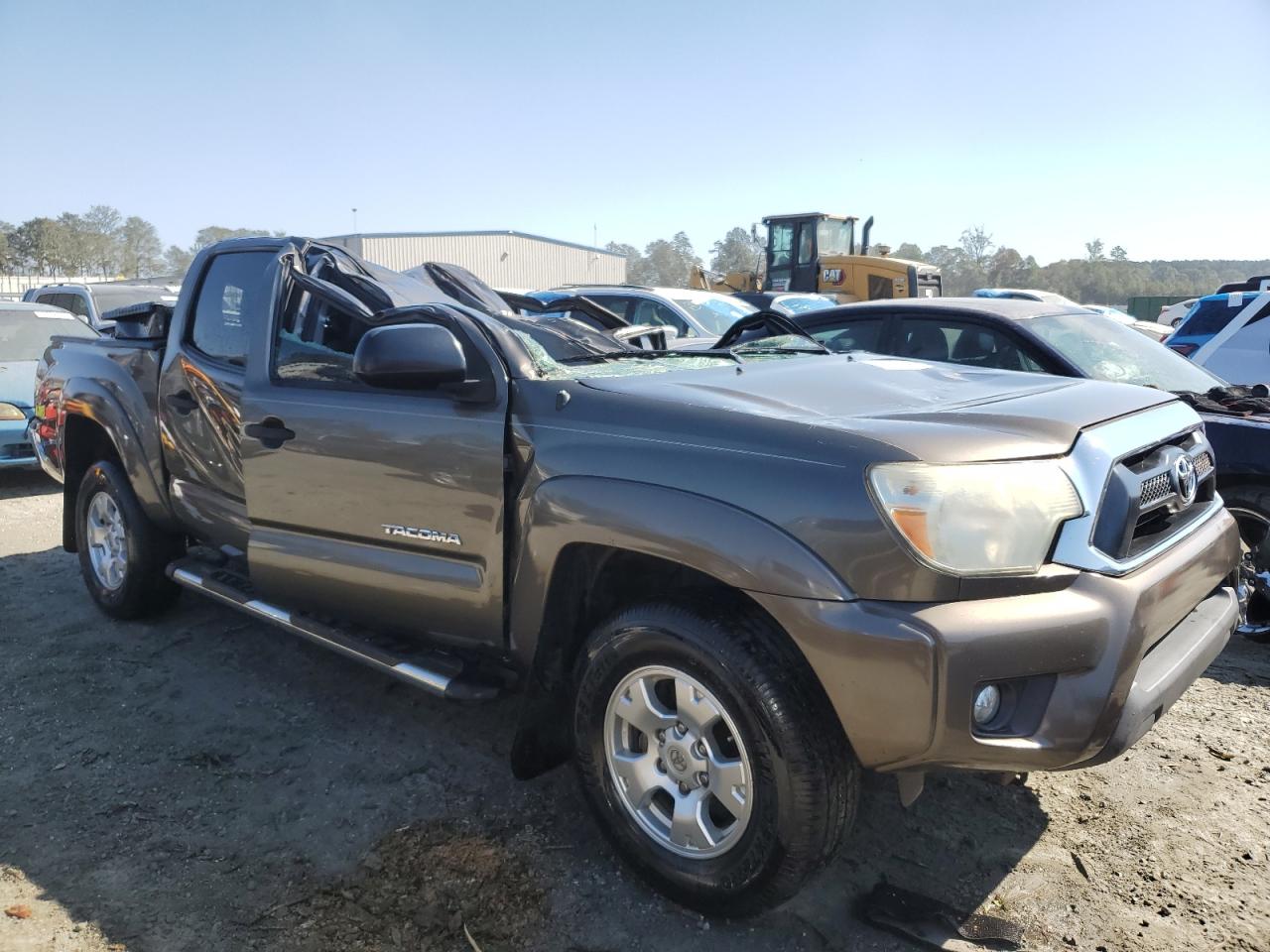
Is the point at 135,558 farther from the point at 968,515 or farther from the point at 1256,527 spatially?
the point at 1256,527

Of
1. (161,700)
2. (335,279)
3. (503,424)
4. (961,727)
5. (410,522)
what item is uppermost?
(335,279)

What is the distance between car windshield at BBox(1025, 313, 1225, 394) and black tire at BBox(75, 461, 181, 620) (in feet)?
16.5

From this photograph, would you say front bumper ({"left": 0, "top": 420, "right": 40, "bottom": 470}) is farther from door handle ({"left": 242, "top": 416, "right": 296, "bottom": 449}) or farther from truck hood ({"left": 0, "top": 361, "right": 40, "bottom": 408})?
door handle ({"left": 242, "top": 416, "right": 296, "bottom": 449})

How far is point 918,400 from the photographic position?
9.13 ft

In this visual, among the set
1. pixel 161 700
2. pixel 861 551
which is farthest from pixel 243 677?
pixel 861 551

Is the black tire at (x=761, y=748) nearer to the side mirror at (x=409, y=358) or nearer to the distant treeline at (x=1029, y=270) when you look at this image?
the side mirror at (x=409, y=358)

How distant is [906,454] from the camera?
2170 mm

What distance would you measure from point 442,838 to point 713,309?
893 centimetres

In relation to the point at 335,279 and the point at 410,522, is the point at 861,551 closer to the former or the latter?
the point at 410,522

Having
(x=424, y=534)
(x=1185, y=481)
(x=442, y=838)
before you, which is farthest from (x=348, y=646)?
(x=1185, y=481)

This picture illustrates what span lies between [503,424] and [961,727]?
5.20 ft

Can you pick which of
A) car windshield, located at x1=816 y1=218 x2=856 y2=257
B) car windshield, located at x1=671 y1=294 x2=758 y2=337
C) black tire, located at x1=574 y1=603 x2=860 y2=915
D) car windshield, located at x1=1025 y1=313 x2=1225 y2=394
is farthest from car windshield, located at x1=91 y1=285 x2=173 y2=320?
car windshield, located at x1=816 y1=218 x2=856 y2=257

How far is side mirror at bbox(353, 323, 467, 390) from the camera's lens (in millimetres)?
2828

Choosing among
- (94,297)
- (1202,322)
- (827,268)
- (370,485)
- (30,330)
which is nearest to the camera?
(370,485)
